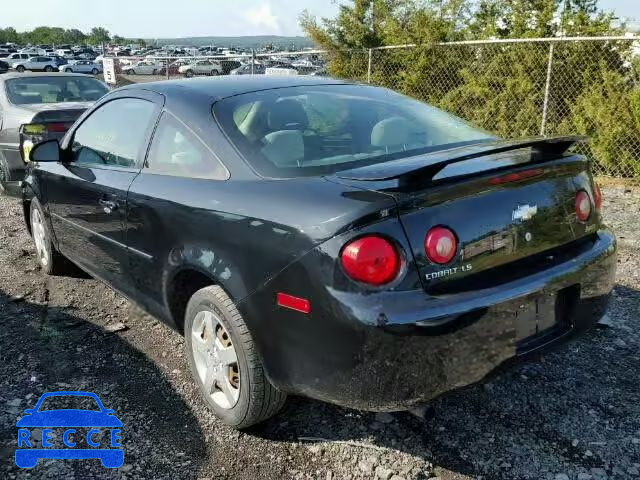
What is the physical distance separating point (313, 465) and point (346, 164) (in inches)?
52.1

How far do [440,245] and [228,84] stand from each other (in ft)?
5.65

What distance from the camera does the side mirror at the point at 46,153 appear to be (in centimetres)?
409

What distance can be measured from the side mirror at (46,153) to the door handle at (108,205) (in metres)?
0.82

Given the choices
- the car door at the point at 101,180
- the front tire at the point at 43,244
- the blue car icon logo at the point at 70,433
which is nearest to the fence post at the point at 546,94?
the car door at the point at 101,180

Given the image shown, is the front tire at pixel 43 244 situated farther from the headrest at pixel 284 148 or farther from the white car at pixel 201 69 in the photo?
the white car at pixel 201 69

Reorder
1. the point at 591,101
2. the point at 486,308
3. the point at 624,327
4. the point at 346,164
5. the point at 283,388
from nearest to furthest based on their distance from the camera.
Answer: the point at 486,308 → the point at 283,388 → the point at 346,164 → the point at 624,327 → the point at 591,101

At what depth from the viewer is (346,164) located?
8.71 ft

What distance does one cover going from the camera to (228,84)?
130 inches

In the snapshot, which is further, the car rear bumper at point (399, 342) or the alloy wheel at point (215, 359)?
the alloy wheel at point (215, 359)

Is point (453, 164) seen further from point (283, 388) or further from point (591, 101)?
point (591, 101)

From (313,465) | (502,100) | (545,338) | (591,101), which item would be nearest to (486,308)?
(545,338)

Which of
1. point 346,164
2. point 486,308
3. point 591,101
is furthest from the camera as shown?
point 591,101

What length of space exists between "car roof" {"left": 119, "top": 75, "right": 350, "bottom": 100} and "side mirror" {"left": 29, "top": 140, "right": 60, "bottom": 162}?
824 mm

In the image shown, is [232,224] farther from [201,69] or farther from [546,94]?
[201,69]
